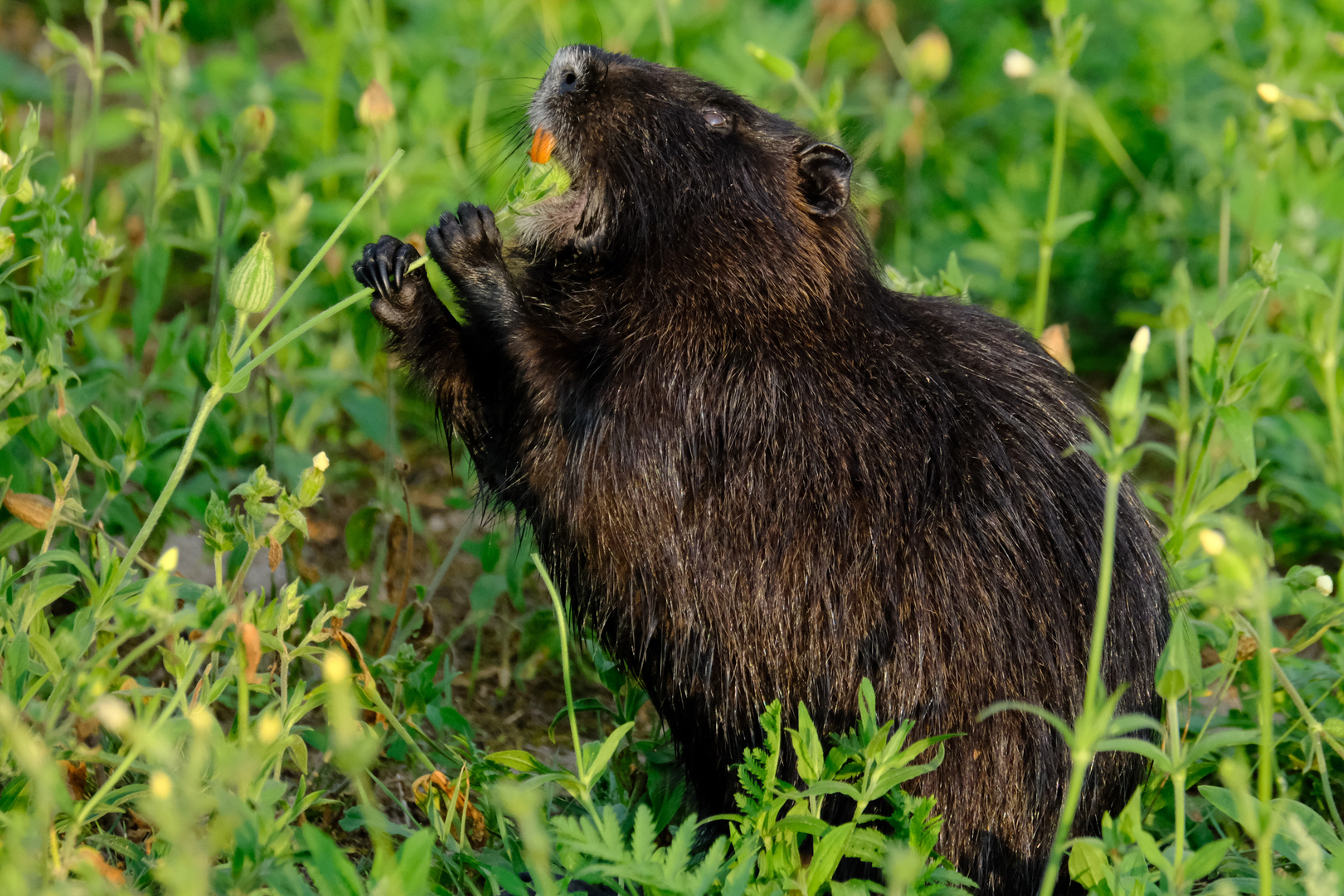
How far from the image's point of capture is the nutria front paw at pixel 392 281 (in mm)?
3338

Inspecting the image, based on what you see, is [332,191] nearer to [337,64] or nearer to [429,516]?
[337,64]

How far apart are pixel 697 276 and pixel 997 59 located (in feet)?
14.0

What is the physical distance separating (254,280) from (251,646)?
68 cm

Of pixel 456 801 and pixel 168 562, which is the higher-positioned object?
pixel 168 562

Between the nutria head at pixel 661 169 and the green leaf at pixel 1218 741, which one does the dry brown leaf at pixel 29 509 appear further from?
the green leaf at pixel 1218 741

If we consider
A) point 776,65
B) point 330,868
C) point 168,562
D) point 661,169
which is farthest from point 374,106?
point 330,868

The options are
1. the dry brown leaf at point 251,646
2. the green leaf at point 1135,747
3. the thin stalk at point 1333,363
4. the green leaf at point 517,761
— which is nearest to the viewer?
the green leaf at point 1135,747

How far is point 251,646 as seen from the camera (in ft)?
8.59

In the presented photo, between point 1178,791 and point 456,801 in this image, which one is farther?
point 456,801

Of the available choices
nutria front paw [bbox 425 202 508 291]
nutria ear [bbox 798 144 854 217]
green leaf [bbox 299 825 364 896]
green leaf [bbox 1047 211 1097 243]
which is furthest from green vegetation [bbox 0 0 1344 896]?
nutria ear [bbox 798 144 854 217]

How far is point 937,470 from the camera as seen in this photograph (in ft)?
10.0

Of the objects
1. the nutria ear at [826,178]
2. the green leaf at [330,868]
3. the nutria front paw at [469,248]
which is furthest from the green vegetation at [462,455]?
the nutria ear at [826,178]

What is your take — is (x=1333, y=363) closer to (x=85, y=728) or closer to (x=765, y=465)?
(x=765, y=465)

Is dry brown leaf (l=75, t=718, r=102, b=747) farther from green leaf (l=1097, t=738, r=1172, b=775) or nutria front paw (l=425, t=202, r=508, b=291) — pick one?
green leaf (l=1097, t=738, r=1172, b=775)
